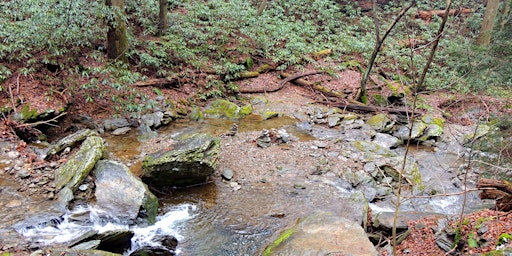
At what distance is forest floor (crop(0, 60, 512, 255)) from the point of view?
5.00m

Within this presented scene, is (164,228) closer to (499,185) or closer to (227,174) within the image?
(227,174)

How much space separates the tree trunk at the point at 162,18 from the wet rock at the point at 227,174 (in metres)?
8.27

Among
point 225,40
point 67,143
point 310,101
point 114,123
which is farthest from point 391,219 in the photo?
point 225,40

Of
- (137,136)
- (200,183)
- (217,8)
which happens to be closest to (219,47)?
(217,8)

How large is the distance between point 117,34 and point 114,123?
10.2 ft

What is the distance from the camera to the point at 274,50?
50.9 ft

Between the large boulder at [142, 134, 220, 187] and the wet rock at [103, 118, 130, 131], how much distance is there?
2796mm

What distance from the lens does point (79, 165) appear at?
248 inches

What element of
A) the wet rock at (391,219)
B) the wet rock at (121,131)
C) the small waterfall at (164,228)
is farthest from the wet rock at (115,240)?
the wet rock at (121,131)

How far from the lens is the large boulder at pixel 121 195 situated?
18.7 ft

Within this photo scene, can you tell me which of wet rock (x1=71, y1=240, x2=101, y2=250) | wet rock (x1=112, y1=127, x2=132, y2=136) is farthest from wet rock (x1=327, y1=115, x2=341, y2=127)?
wet rock (x1=71, y1=240, x2=101, y2=250)

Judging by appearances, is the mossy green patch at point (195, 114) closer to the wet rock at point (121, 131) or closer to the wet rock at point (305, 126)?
the wet rock at point (121, 131)

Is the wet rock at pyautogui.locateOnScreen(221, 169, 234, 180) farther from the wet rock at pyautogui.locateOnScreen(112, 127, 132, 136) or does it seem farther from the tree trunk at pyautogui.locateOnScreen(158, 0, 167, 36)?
the tree trunk at pyautogui.locateOnScreen(158, 0, 167, 36)

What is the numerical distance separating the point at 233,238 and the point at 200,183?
188 centimetres
